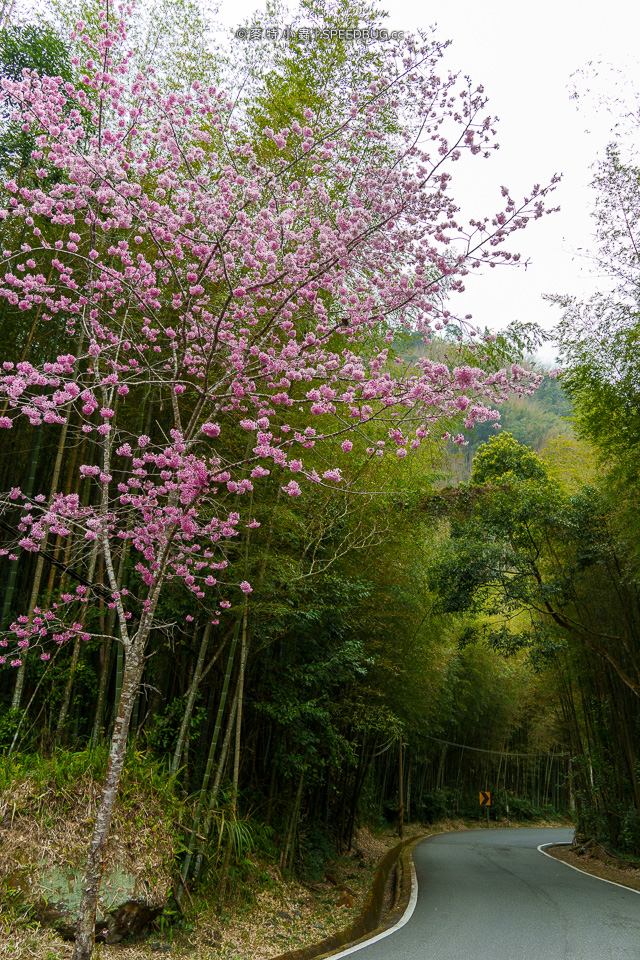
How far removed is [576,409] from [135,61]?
601 cm

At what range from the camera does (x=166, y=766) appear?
16.4 feet

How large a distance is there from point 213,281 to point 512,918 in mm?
5933

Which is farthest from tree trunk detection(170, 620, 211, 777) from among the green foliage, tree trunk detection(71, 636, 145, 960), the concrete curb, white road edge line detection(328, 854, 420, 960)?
the green foliage

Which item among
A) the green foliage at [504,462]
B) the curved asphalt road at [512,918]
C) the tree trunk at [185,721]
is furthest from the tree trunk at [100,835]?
the green foliage at [504,462]

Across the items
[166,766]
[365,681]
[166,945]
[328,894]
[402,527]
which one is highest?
[402,527]

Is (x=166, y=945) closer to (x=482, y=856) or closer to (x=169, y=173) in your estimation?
(x=169, y=173)

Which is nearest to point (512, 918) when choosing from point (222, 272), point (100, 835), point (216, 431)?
point (100, 835)

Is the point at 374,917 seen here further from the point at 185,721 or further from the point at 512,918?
the point at 185,721

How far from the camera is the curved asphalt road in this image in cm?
428

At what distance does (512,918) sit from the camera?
212 inches

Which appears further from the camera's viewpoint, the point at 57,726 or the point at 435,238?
the point at 57,726

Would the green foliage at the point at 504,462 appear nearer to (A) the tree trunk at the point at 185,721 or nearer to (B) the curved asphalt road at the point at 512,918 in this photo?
(B) the curved asphalt road at the point at 512,918

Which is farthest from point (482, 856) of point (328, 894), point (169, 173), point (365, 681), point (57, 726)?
point (169, 173)

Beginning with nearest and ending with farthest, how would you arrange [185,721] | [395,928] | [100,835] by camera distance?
1. [100,835]
2. [185,721]
3. [395,928]
